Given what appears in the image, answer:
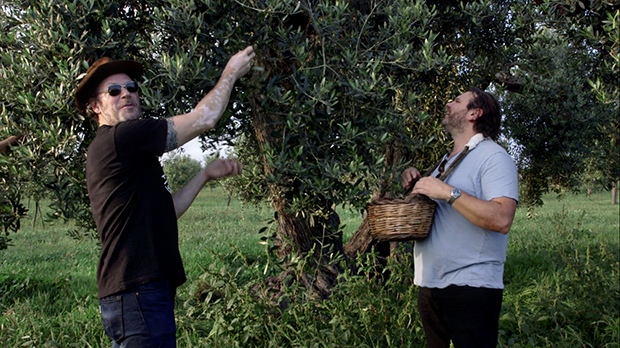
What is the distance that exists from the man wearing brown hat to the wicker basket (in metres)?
1.24

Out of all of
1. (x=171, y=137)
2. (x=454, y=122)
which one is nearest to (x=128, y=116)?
(x=171, y=137)

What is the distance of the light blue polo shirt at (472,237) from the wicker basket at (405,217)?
0.42ft

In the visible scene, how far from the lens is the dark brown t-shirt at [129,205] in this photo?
2.81m

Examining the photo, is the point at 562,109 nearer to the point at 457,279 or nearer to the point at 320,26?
the point at 320,26

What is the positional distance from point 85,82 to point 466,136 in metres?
2.42

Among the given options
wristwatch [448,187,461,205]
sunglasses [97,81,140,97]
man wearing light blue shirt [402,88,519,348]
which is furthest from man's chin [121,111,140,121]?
wristwatch [448,187,461,205]

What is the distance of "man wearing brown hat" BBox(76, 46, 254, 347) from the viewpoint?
9.26 feet

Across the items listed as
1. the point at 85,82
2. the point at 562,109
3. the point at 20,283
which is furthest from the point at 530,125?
the point at 20,283

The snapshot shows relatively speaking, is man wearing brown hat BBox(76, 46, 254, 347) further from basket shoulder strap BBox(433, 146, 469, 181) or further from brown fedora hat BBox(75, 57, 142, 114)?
basket shoulder strap BBox(433, 146, 469, 181)

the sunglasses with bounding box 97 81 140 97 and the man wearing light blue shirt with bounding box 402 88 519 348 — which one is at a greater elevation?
the sunglasses with bounding box 97 81 140 97

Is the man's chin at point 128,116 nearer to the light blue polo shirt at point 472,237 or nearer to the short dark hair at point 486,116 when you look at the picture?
the light blue polo shirt at point 472,237

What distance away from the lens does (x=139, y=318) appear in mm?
2850

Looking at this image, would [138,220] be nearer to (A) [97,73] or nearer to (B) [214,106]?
(B) [214,106]

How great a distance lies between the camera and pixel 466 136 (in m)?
3.50
